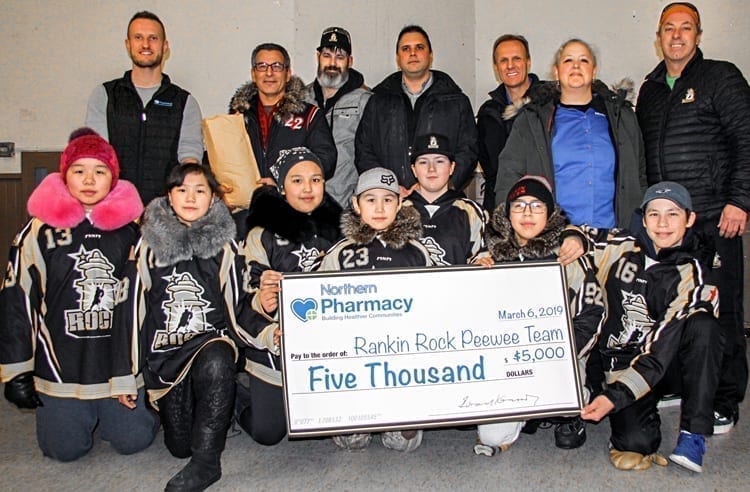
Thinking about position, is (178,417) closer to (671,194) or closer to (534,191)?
(534,191)

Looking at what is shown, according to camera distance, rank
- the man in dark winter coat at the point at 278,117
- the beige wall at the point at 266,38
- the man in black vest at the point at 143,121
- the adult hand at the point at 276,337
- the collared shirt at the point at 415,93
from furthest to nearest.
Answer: the beige wall at the point at 266,38 < the collared shirt at the point at 415,93 < the man in black vest at the point at 143,121 < the man in dark winter coat at the point at 278,117 < the adult hand at the point at 276,337

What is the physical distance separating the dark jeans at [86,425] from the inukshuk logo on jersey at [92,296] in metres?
0.37

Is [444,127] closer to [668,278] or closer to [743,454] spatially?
[668,278]

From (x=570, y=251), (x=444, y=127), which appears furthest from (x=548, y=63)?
(x=570, y=251)

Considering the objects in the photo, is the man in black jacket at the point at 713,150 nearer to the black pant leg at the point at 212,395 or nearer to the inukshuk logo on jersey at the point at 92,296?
the black pant leg at the point at 212,395

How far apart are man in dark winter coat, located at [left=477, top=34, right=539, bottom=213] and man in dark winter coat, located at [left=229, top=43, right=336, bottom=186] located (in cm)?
117

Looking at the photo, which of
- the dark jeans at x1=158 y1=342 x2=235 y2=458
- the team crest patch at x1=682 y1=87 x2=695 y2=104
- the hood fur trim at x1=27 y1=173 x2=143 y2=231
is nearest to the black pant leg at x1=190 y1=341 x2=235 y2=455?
the dark jeans at x1=158 y1=342 x2=235 y2=458

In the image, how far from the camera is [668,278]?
3.27 metres

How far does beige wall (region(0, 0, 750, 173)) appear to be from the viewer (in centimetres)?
563

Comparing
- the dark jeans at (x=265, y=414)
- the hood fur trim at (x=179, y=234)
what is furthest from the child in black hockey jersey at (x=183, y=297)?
the dark jeans at (x=265, y=414)

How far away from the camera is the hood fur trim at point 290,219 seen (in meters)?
3.49

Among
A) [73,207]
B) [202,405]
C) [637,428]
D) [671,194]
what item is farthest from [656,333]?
[73,207]

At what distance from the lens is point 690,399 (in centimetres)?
310

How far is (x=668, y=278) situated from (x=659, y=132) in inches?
46.5
